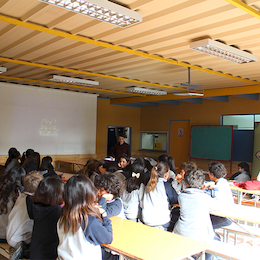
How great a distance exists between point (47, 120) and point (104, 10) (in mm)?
5949

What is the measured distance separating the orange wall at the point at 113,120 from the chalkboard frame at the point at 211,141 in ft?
8.56

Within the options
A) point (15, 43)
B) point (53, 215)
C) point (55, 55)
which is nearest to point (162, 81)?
point (55, 55)

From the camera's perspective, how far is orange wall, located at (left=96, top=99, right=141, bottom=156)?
10.0m

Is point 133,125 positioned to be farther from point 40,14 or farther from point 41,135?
point 40,14

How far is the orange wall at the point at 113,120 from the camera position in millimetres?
10039

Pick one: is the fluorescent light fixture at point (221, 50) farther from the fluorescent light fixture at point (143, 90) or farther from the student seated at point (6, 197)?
the fluorescent light fixture at point (143, 90)

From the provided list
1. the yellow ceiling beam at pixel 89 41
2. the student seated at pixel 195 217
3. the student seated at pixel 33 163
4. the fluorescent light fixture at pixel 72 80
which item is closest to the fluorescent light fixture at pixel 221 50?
the yellow ceiling beam at pixel 89 41

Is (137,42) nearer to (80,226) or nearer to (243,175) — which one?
(80,226)

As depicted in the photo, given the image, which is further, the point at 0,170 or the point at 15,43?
the point at 0,170

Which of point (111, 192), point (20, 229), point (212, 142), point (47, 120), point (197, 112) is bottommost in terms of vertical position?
point (20, 229)

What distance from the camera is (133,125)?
11.0m

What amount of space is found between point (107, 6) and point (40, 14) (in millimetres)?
945

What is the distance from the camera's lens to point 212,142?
340 inches

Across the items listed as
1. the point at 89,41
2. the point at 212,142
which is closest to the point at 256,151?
the point at 212,142
